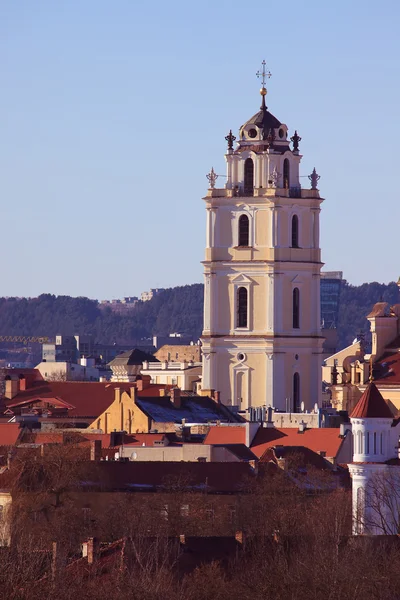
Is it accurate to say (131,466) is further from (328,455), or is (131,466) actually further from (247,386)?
(247,386)

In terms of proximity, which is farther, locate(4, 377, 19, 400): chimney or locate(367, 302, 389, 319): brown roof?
locate(4, 377, 19, 400): chimney

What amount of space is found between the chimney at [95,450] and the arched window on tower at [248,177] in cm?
2916

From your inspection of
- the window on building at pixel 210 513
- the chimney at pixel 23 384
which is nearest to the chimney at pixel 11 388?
the chimney at pixel 23 384

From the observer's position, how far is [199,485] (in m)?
80.4

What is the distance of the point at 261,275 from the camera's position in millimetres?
116875

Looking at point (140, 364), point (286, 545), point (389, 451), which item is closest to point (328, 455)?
point (389, 451)

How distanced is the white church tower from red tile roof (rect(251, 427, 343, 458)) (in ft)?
59.8

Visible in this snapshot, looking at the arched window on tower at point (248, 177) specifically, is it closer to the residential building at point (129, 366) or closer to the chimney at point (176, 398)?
the chimney at point (176, 398)

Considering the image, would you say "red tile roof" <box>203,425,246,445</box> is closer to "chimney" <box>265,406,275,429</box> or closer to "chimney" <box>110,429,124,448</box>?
"chimney" <box>110,429,124,448</box>

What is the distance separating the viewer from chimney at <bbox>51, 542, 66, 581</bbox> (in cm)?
5875

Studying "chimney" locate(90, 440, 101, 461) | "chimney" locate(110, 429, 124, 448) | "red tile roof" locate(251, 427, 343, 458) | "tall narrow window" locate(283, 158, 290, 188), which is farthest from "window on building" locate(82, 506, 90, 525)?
"tall narrow window" locate(283, 158, 290, 188)

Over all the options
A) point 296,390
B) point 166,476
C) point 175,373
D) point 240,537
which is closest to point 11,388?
point 296,390

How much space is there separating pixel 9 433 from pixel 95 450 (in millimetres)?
13621

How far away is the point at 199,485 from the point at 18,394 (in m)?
45.8
